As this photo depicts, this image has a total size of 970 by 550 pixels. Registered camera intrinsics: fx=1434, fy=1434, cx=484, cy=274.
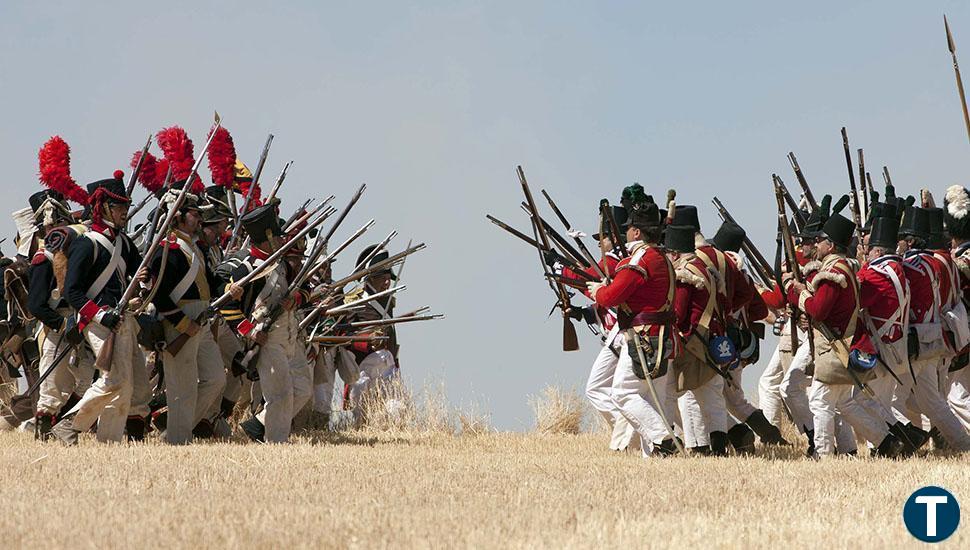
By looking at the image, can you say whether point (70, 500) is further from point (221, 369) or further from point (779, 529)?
point (221, 369)

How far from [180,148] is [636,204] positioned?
4.92 m

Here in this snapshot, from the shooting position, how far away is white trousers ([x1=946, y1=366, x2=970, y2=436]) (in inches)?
528

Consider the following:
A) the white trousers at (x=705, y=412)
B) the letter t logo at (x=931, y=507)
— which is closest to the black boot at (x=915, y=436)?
the white trousers at (x=705, y=412)

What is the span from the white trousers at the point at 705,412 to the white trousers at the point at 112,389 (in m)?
4.54

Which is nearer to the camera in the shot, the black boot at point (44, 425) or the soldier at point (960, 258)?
the black boot at point (44, 425)

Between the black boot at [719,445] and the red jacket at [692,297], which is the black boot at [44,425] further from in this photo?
the black boot at [719,445]

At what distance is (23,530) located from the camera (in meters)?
6.78

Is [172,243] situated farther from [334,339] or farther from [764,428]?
[764,428]

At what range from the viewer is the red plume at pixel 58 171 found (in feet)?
43.9

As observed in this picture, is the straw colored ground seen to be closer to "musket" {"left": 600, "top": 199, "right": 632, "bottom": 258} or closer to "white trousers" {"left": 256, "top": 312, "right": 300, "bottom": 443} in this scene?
"white trousers" {"left": 256, "top": 312, "right": 300, "bottom": 443}

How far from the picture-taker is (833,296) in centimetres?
1139

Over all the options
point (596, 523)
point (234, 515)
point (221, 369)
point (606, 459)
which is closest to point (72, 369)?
point (221, 369)

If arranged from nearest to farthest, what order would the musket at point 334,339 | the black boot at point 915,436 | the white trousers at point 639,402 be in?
the white trousers at point 639,402 → the black boot at point 915,436 → the musket at point 334,339

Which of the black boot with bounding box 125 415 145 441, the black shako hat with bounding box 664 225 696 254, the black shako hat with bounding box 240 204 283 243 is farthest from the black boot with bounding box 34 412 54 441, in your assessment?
the black shako hat with bounding box 664 225 696 254
